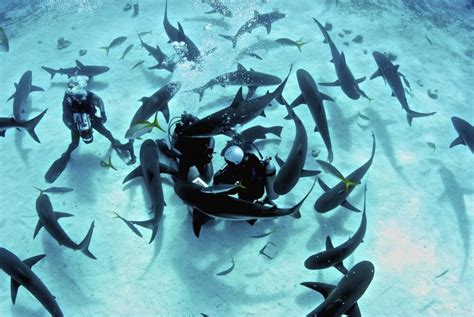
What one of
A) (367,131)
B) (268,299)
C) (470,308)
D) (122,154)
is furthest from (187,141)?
(470,308)

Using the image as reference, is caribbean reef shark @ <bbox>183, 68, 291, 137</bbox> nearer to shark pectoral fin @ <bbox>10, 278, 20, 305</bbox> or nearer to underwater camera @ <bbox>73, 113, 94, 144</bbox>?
underwater camera @ <bbox>73, 113, 94, 144</bbox>

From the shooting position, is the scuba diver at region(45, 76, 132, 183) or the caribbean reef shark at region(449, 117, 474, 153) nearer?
the scuba diver at region(45, 76, 132, 183)

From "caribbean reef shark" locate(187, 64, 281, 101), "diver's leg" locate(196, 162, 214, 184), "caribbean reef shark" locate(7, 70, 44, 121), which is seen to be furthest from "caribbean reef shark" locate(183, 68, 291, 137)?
"caribbean reef shark" locate(7, 70, 44, 121)

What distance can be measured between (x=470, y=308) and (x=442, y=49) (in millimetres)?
9652

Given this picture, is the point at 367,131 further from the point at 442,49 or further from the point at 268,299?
the point at 442,49

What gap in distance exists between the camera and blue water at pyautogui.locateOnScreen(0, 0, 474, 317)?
5.18 metres

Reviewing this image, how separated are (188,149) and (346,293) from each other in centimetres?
330

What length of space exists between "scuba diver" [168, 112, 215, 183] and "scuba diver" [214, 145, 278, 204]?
75 cm

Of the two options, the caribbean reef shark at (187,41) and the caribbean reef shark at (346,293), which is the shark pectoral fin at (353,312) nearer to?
the caribbean reef shark at (346,293)

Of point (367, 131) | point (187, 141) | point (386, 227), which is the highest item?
point (187, 141)

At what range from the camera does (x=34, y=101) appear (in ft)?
29.9

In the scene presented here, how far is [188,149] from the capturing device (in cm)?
568

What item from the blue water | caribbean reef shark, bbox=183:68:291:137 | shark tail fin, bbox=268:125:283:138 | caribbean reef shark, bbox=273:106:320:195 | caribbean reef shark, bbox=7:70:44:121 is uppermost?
caribbean reef shark, bbox=183:68:291:137

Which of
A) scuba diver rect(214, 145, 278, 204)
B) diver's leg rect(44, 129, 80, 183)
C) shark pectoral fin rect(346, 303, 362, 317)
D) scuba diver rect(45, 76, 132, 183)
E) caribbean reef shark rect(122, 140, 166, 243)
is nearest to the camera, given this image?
shark pectoral fin rect(346, 303, 362, 317)
